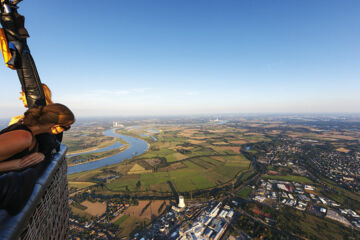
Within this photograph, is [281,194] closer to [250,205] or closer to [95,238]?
[250,205]

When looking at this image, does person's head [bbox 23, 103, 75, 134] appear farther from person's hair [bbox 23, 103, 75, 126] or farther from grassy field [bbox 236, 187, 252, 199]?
grassy field [bbox 236, 187, 252, 199]

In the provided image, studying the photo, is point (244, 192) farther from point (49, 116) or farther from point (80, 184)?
point (80, 184)

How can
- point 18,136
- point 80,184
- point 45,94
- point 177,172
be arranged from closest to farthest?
point 18,136 → point 45,94 → point 80,184 → point 177,172

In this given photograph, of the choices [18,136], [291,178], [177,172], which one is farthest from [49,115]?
[291,178]

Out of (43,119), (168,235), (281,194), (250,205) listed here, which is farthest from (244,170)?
(43,119)

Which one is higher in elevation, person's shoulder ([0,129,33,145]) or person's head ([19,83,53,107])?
person's head ([19,83,53,107])

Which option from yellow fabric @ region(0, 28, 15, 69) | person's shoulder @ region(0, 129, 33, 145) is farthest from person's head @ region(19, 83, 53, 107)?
person's shoulder @ region(0, 129, 33, 145)

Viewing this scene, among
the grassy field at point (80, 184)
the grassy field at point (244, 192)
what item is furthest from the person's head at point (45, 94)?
the grassy field at point (80, 184)
